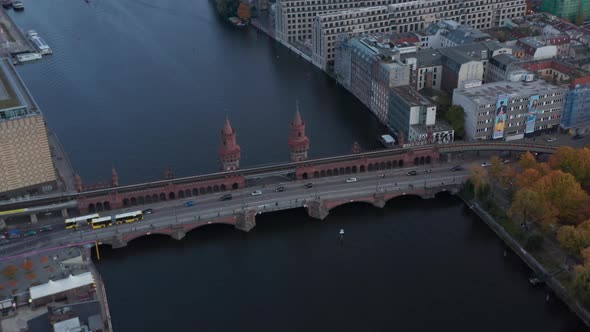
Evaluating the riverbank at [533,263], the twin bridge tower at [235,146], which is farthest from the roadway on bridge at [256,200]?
Answer: the riverbank at [533,263]

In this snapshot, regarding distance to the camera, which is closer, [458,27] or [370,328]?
[370,328]

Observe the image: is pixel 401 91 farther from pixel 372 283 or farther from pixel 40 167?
pixel 40 167

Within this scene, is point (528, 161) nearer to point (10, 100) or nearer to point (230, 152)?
point (230, 152)

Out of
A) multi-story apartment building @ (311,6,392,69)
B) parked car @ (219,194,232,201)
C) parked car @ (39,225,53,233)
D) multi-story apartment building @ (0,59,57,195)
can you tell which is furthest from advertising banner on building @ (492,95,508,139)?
parked car @ (39,225,53,233)

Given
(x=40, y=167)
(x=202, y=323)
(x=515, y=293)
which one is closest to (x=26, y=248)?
(x=40, y=167)

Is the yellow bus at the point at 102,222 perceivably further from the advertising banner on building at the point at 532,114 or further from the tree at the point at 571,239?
the advertising banner on building at the point at 532,114

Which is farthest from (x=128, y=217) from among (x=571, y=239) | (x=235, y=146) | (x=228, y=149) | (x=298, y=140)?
(x=571, y=239)

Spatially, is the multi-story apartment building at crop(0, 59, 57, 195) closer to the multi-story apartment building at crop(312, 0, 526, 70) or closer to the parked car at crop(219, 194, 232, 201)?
the parked car at crop(219, 194, 232, 201)

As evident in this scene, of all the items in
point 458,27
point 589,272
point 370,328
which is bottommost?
point 370,328

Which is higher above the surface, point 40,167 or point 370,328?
point 40,167
